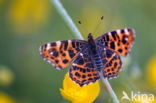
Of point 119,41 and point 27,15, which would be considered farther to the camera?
point 27,15

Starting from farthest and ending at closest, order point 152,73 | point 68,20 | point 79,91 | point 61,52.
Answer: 1. point 152,73
2. point 61,52
3. point 79,91
4. point 68,20

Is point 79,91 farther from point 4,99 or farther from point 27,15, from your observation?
point 27,15

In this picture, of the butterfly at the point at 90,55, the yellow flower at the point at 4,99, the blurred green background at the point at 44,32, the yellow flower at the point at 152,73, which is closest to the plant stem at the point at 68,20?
the butterfly at the point at 90,55

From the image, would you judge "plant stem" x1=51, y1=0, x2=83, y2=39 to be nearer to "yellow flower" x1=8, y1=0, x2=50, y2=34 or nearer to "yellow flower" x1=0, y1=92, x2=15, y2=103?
"yellow flower" x1=0, y1=92, x2=15, y2=103

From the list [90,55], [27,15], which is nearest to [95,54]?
[90,55]

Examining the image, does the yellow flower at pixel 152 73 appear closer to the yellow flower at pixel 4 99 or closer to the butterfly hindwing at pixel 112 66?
the yellow flower at pixel 4 99

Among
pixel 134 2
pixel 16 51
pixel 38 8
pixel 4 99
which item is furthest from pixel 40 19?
pixel 4 99

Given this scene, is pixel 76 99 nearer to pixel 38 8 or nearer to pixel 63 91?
pixel 63 91
